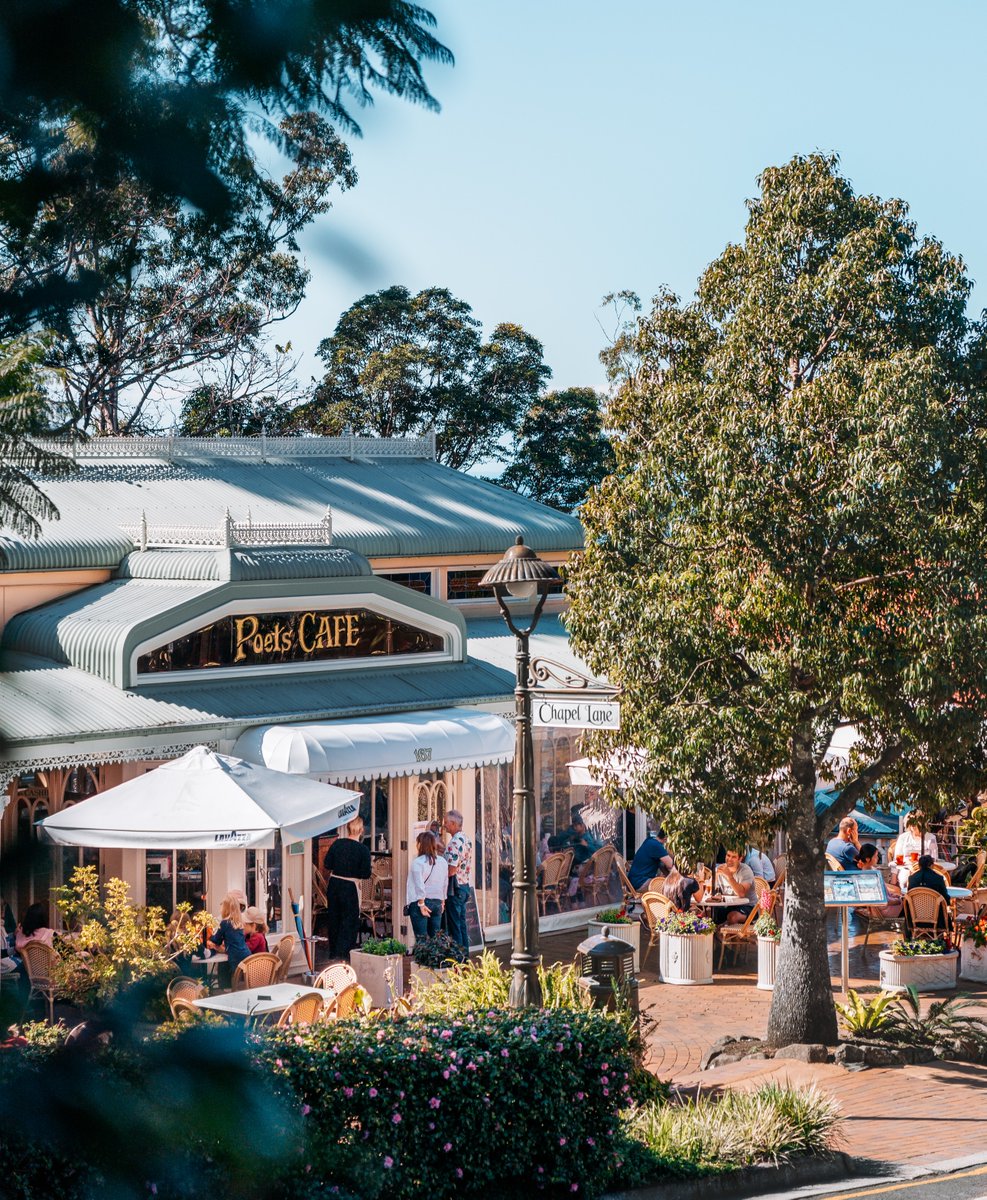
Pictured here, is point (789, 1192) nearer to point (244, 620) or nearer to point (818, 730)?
point (818, 730)

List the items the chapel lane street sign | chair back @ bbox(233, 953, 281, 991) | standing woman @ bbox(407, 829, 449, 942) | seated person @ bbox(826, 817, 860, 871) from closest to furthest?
1. the chapel lane street sign
2. chair back @ bbox(233, 953, 281, 991)
3. standing woman @ bbox(407, 829, 449, 942)
4. seated person @ bbox(826, 817, 860, 871)

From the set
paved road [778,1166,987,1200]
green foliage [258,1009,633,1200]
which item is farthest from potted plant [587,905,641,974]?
green foliage [258,1009,633,1200]

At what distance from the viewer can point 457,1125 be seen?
8.94 meters

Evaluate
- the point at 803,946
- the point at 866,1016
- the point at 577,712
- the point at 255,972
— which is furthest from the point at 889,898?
the point at 577,712

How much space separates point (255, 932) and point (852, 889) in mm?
5684

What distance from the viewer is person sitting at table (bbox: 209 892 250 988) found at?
14578mm

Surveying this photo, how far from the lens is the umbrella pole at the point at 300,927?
1720 centimetres

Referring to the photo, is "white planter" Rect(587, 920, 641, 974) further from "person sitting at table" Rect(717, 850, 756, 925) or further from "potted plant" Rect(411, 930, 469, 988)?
"potted plant" Rect(411, 930, 469, 988)

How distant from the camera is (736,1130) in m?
10.6

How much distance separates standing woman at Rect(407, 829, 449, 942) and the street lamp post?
4921 mm

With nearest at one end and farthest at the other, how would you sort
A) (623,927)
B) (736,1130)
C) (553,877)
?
(736,1130) → (623,927) → (553,877)

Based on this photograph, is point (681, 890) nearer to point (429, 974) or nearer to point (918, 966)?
point (918, 966)

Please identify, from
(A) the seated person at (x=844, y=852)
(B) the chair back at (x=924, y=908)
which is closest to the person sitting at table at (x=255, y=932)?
(B) the chair back at (x=924, y=908)

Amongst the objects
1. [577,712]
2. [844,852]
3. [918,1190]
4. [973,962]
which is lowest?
[918,1190]
